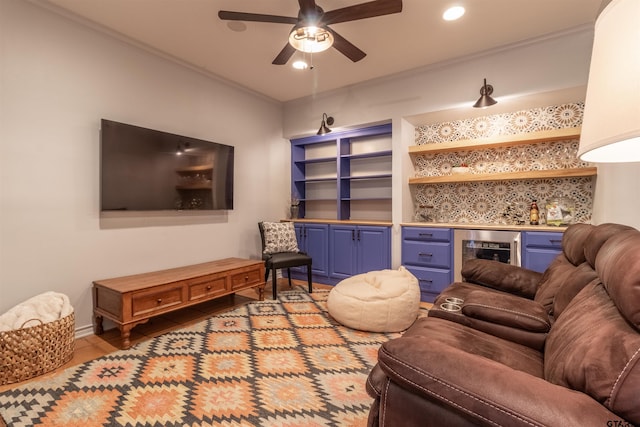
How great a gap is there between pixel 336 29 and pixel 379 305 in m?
2.52

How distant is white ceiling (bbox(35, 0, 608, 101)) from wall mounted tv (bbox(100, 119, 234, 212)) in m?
0.89

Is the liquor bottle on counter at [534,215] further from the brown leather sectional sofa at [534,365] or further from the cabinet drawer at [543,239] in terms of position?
the brown leather sectional sofa at [534,365]

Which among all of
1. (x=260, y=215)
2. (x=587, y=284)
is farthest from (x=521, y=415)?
(x=260, y=215)

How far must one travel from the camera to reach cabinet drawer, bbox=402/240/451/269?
3.46 m

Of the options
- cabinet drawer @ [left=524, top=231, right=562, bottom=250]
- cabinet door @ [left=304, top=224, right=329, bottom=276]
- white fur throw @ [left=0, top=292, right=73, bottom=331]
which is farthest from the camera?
cabinet door @ [left=304, top=224, right=329, bottom=276]

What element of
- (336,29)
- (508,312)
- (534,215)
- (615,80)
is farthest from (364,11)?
(534,215)

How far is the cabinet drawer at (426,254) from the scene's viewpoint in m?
3.46

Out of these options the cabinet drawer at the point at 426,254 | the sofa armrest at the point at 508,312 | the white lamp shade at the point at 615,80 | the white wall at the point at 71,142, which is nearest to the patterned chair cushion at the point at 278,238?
the white wall at the point at 71,142

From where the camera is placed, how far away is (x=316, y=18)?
2131 mm

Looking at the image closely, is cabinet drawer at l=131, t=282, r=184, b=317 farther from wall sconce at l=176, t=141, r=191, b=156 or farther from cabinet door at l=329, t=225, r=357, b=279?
cabinet door at l=329, t=225, r=357, b=279

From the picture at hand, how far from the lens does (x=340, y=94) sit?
14.3 feet

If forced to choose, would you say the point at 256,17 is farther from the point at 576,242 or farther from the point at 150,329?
the point at 150,329

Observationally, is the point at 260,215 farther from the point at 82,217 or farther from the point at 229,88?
the point at 82,217

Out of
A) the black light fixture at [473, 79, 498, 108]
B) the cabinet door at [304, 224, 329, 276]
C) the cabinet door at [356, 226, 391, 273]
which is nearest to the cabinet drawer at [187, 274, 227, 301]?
the cabinet door at [304, 224, 329, 276]
